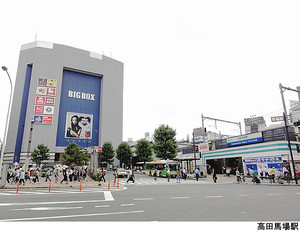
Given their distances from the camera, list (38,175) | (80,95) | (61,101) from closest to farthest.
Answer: (38,175), (61,101), (80,95)

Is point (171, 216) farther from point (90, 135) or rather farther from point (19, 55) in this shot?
point (19, 55)

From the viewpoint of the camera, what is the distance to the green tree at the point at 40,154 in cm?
4884

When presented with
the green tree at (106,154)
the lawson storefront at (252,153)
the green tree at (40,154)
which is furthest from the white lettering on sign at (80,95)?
the lawson storefront at (252,153)

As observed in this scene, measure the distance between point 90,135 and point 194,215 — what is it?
197 feet

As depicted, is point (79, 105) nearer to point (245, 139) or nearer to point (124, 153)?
point (124, 153)

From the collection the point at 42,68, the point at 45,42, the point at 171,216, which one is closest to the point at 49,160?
the point at 42,68

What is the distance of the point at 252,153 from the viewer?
2980cm

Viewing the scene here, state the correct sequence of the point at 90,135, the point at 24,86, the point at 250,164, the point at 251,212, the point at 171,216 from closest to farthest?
the point at 171,216
the point at 251,212
the point at 250,164
the point at 24,86
the point at 90,135

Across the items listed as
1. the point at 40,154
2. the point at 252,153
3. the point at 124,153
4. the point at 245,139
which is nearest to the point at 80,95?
the point at 40,154

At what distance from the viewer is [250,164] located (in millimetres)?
29641

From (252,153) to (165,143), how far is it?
1766 centimetres

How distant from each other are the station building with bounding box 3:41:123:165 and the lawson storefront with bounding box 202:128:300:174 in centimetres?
3291

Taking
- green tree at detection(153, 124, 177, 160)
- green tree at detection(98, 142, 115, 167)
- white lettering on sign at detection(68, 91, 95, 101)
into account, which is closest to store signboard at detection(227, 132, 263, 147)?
green tree at detection(153, 124, 177, 160)

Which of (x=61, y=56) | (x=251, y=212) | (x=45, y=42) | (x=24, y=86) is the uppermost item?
(x=45, y=42)
